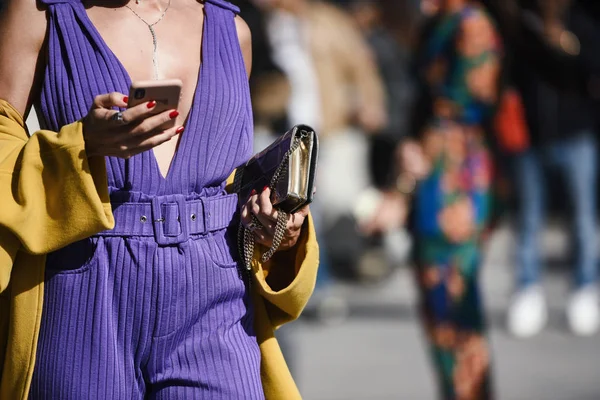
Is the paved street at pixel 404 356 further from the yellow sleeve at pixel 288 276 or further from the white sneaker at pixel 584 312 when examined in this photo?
the yellow sleeve at pixel 288 276

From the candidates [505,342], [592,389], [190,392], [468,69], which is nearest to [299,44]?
[505,342]

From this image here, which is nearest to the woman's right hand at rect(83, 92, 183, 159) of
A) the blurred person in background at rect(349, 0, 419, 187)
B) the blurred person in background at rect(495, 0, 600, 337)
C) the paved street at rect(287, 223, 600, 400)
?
the paved street at rect(287, 223, 600, 400)

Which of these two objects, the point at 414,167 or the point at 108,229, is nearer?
the point at 108,229

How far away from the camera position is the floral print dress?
4.41 m

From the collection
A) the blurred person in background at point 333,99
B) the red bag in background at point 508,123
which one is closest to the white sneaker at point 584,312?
the blurred person in background at point 333,99

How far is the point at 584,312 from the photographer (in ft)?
25.6

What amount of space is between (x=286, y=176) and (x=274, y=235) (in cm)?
14

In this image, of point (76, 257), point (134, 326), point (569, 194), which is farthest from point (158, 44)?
point (569, 194)

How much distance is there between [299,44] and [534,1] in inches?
64.7

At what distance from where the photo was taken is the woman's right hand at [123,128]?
6.88 ft

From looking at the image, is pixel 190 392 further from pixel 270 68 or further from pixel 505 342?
pixel 505 342

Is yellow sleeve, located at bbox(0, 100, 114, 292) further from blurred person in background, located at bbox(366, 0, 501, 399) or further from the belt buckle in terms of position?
blurred person in background, located at bbox(366, 0, 501, 399)

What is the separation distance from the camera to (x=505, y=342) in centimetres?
751

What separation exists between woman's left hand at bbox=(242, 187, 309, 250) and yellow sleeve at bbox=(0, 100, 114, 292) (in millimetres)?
320
